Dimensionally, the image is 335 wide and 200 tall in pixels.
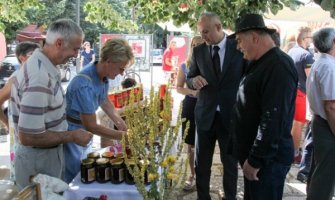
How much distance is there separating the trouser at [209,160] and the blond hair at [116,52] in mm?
1036

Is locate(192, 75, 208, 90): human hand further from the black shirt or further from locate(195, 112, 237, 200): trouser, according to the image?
the black shirt

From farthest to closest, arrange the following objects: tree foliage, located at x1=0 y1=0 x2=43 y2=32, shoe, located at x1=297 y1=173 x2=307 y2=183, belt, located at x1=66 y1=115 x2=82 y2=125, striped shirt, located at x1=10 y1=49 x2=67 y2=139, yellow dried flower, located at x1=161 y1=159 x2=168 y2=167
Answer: tree foliage, located at x1=0 y1=0 x2=43 y2=32 < shoe, located at x1=297 y1=173 x2=307 y2=183 < belt, located at x1=66 y1=115 x2=82 y2=125 < striped shirt, located at x1=10 y1=49 x2=67 y2=139 < yellow dried flower, located at x1=161 y1=159 x2=168 y2=167

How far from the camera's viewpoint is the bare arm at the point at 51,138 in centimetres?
198

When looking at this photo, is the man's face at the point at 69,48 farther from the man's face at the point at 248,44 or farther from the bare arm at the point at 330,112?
the bare arm at the point at 330,112

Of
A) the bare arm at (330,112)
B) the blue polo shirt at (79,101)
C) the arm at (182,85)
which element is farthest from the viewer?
the arm at (182,85)

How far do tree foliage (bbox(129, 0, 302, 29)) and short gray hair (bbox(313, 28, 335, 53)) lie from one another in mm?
371

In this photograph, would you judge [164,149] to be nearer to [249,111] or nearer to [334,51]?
[249,111]

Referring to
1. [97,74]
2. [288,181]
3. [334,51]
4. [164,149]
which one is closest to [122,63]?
[97,74]

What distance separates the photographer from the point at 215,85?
3.12 metres

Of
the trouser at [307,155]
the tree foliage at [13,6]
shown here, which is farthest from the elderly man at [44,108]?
the tree foliage at [13,6]

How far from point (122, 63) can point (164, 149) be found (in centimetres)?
104

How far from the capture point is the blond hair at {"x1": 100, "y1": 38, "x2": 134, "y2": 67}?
247cm

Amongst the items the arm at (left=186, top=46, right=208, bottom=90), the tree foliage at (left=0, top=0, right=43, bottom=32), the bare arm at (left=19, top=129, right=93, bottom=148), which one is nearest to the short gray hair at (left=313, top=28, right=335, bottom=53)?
the arm at (left=186, top=46, right=208, bottom=90)

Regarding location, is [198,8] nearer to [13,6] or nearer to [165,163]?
[165,163]
